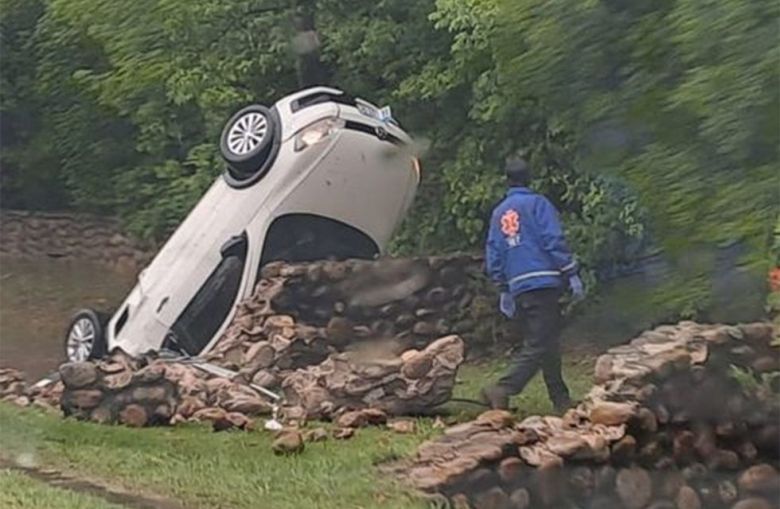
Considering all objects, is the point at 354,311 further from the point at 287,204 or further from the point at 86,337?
the point at 86,337

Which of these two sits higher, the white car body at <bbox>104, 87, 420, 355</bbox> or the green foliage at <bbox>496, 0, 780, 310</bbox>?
the green foliage at <bbox>496, 0, 780, 310</bbox>

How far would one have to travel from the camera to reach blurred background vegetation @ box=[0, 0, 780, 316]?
6191 millimetres

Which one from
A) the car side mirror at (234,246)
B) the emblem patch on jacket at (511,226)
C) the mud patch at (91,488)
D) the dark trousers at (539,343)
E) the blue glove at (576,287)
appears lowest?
the mud patch at (91,488)

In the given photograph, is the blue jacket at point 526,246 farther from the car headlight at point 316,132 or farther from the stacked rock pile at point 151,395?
the stacked rock pile at point 151,395

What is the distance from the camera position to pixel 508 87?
6.95 metres

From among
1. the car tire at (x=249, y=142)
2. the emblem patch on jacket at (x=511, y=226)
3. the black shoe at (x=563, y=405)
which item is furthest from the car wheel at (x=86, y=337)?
the black shoe at (x=563, y=405)

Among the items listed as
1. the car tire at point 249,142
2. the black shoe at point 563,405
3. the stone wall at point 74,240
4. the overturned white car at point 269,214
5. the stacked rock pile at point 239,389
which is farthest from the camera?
the stone wall at point 74,240

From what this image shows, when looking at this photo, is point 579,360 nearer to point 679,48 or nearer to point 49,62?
point 679,48

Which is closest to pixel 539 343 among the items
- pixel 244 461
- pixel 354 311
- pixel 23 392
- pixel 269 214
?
pixel 354 311

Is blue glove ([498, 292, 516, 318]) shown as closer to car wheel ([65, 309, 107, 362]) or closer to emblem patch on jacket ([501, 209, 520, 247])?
emblem patch on jacket ([501, 209, 520, 247])

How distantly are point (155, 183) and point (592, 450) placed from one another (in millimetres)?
2589

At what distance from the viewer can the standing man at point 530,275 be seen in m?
7.09

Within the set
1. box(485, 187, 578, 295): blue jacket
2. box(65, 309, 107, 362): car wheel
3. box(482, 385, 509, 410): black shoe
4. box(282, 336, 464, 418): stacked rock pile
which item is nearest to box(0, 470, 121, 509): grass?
box(65, 309, 107, 362): car wheel

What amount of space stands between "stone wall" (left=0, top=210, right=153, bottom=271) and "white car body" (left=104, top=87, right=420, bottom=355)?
13cm
